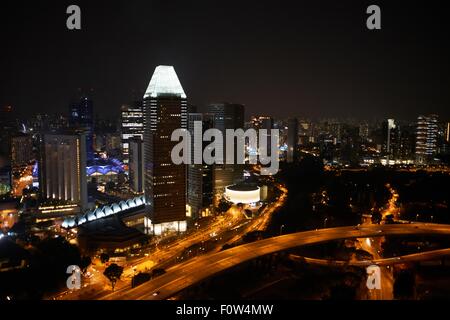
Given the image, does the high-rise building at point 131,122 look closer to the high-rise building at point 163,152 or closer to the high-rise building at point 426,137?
the high-rise building at point 163,152

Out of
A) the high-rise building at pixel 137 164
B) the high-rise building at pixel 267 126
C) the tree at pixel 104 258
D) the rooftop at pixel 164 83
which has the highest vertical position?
the rooftop at pixel 164 83

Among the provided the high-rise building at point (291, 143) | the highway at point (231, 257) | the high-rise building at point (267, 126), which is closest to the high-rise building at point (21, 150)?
the high-rise building at point (267, 126)

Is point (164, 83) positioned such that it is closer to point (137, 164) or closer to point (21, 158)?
point (137, 164)

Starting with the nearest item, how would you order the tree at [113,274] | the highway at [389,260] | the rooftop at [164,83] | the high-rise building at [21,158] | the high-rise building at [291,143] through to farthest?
the tree at [113,274] → the highway at [389,260] → the rooftop at [164,83] → the high-rise building at [21,158] → the high-rise building at [291,143]

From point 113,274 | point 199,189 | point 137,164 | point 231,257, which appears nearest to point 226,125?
point 137,164
